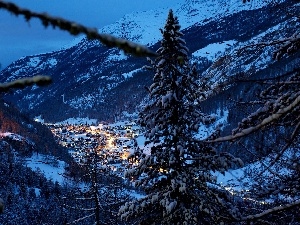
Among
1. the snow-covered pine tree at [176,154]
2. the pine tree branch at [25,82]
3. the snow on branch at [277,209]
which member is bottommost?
the snow on branch at [277,209]

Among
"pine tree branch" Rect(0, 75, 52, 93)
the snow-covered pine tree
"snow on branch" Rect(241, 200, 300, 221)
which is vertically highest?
the snow-covered pine tree

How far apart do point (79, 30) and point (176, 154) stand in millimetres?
10279

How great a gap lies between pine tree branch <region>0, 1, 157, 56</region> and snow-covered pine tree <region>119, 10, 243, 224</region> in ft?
31.7

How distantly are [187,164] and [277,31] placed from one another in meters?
7.72

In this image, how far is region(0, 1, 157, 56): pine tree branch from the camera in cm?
111

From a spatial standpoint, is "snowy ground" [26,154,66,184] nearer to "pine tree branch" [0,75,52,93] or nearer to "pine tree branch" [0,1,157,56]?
"pine tree branch" [0,75,52,93]

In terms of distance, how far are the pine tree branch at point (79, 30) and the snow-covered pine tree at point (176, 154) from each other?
966 centimetres

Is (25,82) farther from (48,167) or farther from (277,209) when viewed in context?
(48,167)

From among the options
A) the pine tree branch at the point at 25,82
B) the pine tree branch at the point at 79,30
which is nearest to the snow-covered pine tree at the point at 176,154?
the pine tree branch at the point at 25,82

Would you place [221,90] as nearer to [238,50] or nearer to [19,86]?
[238,50]

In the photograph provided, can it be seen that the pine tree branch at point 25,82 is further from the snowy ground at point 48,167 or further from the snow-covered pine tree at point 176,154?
the snowy ground at point 48,167

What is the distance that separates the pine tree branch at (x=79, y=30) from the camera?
43.8 inches

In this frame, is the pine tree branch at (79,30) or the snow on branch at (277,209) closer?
the pine tree branch at (79,30)

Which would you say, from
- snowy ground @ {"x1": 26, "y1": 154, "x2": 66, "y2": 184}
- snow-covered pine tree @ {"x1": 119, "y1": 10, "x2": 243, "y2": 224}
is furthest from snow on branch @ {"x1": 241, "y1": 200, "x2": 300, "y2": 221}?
snowy ground @ {"x1": 26, "y1": 154, "x2": 66, "y2": 184}
